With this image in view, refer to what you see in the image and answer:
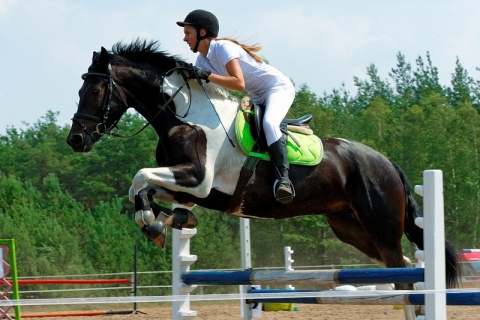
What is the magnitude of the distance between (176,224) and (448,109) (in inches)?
1245

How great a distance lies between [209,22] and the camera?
5863 millimetres

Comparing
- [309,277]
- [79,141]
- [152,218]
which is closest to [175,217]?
[152,218]

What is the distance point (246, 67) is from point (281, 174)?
79 cm

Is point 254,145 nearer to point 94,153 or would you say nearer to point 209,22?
point 209,22

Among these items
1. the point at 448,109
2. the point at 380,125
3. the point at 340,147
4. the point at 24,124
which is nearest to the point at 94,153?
the point at 24,124

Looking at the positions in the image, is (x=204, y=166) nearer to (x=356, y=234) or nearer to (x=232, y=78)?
(x=232, y=78)

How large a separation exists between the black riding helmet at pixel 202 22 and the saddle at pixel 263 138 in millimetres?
539

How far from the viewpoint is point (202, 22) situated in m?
5.84

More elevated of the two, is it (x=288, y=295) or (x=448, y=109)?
(x=448, y=109)

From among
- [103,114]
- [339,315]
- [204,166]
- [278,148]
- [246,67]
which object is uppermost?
[246,67]

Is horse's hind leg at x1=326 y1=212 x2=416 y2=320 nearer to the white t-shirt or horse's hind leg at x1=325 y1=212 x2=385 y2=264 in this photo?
horse's hind leg at x1=325 y1=212 x2=385 y2=264

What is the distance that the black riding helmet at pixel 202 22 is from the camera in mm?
5848

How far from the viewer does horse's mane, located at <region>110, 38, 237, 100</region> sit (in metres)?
6.07

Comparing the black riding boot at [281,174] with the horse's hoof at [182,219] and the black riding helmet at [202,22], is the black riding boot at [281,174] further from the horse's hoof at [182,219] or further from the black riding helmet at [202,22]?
the black riding helmet at [202,22]
